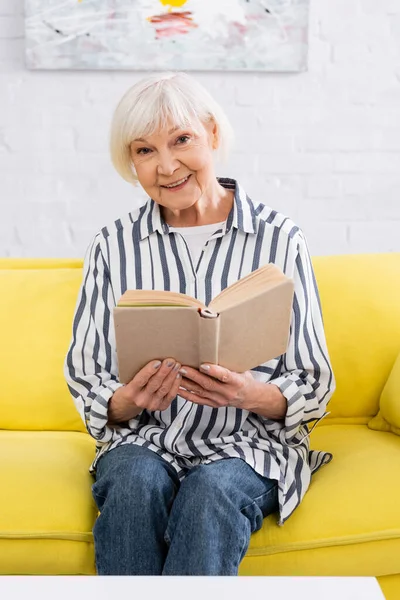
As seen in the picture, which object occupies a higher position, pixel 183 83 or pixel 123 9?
pixel 123 9

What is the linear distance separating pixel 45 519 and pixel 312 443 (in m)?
0.62

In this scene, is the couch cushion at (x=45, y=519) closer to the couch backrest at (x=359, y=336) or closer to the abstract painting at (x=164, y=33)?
the couch backrest at (x=359, y=336)

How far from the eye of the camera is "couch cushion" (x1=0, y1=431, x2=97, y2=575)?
4.91 feet

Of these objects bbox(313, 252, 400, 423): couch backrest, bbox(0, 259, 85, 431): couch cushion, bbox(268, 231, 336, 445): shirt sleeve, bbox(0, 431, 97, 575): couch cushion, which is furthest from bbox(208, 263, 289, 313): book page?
bbox(0, 259, 85, 431): couch cushion

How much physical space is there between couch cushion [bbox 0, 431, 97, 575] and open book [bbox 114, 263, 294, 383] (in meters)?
0.27

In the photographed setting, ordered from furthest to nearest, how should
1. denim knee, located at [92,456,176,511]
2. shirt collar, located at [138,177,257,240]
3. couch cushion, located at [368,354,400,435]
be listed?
couch cushion, located at [368,354,400,435], shirt collar, located at [138,177,257,240], denim knee, located at [92,456,176,511]

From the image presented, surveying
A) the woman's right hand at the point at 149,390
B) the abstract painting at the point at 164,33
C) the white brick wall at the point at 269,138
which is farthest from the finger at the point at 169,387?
the abstract painting at the point at 164,33

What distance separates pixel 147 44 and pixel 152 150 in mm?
1020

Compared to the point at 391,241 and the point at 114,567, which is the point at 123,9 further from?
the point at 114,567

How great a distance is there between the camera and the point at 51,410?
195 centimetres

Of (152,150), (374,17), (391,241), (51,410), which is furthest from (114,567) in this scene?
(374,17)
